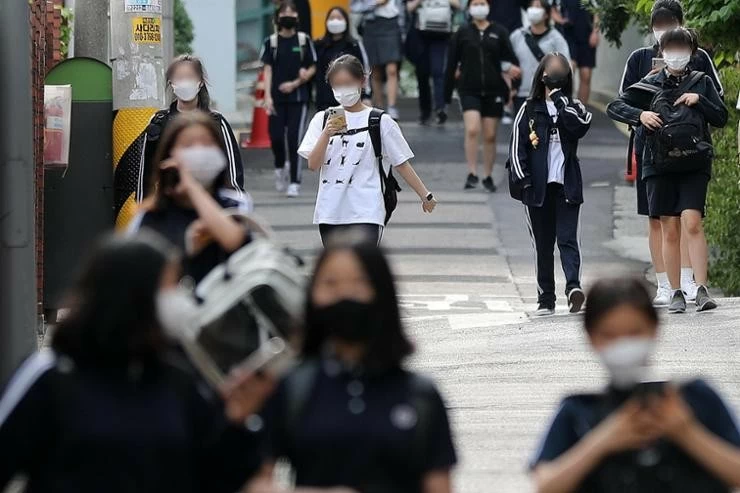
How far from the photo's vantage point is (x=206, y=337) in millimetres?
5105

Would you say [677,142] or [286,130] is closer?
[677,142]

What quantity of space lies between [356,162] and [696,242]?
2319 millimetres

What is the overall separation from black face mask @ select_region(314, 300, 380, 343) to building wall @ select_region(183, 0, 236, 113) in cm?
2063

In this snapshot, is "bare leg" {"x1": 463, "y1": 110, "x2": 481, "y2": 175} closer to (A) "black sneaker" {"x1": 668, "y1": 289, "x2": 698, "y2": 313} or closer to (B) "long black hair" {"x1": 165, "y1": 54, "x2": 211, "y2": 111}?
(A) "black sneaker" {"x1": 668, "y1": 289, "x2": 698, "y2": 313}

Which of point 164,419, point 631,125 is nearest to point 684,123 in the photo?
point 631,125

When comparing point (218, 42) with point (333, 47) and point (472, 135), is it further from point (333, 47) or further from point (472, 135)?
point (472, 135)

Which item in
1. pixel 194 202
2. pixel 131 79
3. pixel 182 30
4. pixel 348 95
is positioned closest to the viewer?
pixel 194 202

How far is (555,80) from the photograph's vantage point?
1166 centimetres

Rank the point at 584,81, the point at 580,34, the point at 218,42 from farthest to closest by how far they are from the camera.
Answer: the point at 218,42
the point at 584,81
the point at 580,34

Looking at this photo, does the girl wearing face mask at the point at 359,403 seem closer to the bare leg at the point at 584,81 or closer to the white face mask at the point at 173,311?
the white face mask at the point at 173,311

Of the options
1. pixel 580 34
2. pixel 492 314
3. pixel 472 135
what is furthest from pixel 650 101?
pixel 580 34

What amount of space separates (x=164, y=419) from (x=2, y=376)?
3.55m

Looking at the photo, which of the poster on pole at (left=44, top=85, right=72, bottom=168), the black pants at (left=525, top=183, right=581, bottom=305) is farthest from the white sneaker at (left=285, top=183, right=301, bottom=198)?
the poster on pole at (left=44, top=85, right=72, bottom=168)

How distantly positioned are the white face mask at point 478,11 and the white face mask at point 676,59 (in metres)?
7.76
